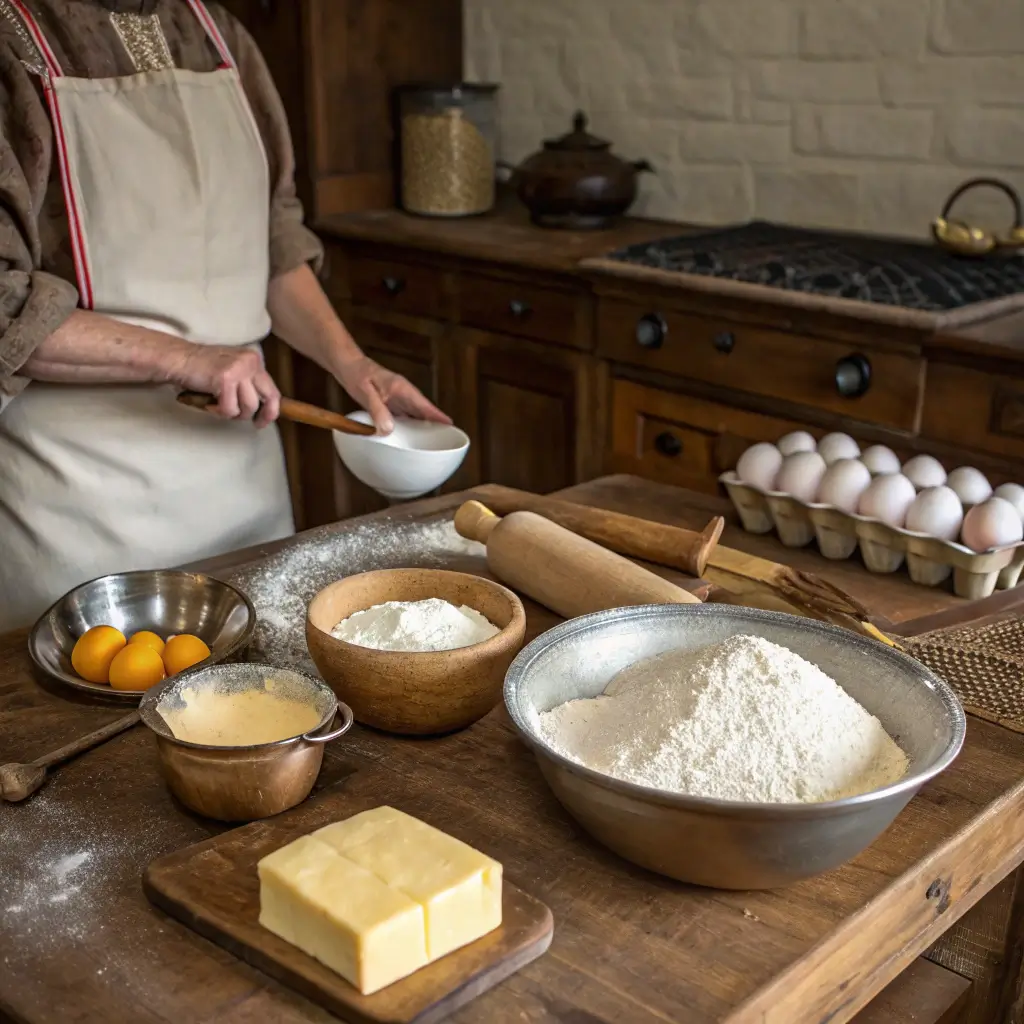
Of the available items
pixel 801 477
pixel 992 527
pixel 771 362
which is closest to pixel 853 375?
pixel 771 362

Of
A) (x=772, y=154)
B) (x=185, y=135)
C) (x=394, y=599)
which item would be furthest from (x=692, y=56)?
(x=394, y=599)

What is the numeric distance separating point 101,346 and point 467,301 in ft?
4.30

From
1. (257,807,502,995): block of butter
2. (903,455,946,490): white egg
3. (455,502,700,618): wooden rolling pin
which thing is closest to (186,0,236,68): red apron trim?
(455,502,700,618): wooden rolling pin

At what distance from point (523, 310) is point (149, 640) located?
1.63 metres

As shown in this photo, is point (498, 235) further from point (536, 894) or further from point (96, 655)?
point (536, 894)

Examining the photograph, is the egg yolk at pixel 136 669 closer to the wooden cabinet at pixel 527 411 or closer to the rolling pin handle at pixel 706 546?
the rolling pin handle at pixel 706 546

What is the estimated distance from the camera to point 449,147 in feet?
9.56

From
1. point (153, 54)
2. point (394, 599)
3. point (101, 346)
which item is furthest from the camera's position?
point (153, 54)

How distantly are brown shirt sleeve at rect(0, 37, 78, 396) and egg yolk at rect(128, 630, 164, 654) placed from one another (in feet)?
1.66

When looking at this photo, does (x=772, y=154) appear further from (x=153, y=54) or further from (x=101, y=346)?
(x=101, y=346)

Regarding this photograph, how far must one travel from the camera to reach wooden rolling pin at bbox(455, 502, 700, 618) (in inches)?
44.0

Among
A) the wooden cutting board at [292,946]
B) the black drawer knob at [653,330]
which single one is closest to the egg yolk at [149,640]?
the wooden cutting board at [292,946]

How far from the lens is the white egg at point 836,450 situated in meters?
1.46

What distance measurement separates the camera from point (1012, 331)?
1.83m
